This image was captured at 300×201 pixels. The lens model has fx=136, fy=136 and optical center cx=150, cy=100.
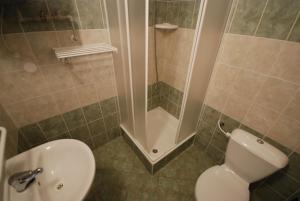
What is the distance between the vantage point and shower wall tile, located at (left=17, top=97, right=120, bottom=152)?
1.20m

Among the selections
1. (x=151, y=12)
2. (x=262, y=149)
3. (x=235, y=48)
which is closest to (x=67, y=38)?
(x=151, y=12)

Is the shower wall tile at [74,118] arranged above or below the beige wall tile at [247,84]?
below

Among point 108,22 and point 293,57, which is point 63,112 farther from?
point 293,57

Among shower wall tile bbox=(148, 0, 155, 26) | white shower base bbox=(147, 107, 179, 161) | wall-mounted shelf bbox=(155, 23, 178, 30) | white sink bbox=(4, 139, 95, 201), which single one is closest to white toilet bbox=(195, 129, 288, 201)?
white shower base bbox=(147, 107, 179, 161)

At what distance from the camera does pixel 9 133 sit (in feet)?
3.08

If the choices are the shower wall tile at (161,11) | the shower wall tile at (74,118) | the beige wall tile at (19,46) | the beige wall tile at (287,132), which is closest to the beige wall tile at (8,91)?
the beige wall tile at (19,46)

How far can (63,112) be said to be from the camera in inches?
51.1

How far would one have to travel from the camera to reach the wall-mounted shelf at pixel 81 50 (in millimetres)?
984

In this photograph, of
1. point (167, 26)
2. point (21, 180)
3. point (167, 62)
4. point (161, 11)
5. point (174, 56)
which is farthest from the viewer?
point (167, 62)

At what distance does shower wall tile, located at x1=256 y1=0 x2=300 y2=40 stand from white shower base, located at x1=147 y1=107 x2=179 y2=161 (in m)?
1.33

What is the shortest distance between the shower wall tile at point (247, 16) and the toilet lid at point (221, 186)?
117 cm

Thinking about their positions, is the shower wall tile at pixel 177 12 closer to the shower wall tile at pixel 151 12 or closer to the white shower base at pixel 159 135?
the shower wall tile at pixel 151 12

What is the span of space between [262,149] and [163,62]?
4.73 feet

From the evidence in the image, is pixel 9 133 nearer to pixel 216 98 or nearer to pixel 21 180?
pixel 21 180
